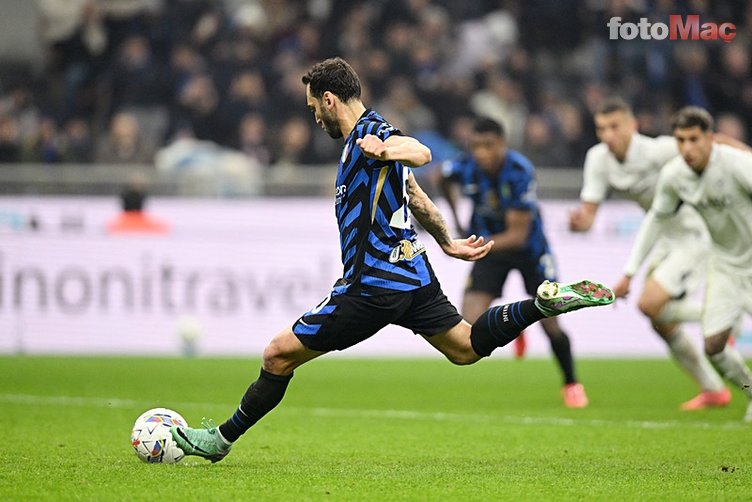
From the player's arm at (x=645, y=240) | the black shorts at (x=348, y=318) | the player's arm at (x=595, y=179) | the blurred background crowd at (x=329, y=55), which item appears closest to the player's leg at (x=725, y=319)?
the player's arm at (x=645, y=240)

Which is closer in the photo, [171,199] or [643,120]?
[171,199]

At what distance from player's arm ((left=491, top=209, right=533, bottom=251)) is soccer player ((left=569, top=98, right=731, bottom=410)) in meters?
0.51

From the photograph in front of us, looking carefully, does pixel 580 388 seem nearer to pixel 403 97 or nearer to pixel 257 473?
pixel 257 473

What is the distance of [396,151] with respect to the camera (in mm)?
6234

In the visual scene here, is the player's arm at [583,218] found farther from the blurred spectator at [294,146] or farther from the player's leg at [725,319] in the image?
the blurred spectator at [294,146]

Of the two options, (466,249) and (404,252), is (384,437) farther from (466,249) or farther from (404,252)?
(404,252)

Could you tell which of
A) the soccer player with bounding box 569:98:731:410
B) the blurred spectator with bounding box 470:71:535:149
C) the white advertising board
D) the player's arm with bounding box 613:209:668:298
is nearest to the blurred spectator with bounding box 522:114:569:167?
the blurred spectator with bounding box 470:71:535:149

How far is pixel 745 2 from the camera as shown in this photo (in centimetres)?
2000

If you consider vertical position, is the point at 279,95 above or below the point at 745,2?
below

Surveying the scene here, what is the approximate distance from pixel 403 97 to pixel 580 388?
8398mm

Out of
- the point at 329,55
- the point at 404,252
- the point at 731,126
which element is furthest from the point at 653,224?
the point at 329,55

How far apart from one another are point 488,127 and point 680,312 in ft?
7.71

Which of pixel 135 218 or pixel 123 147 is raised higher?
pixel 123 147

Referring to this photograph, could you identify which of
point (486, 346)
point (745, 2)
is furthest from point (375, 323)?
point (745, 2)
